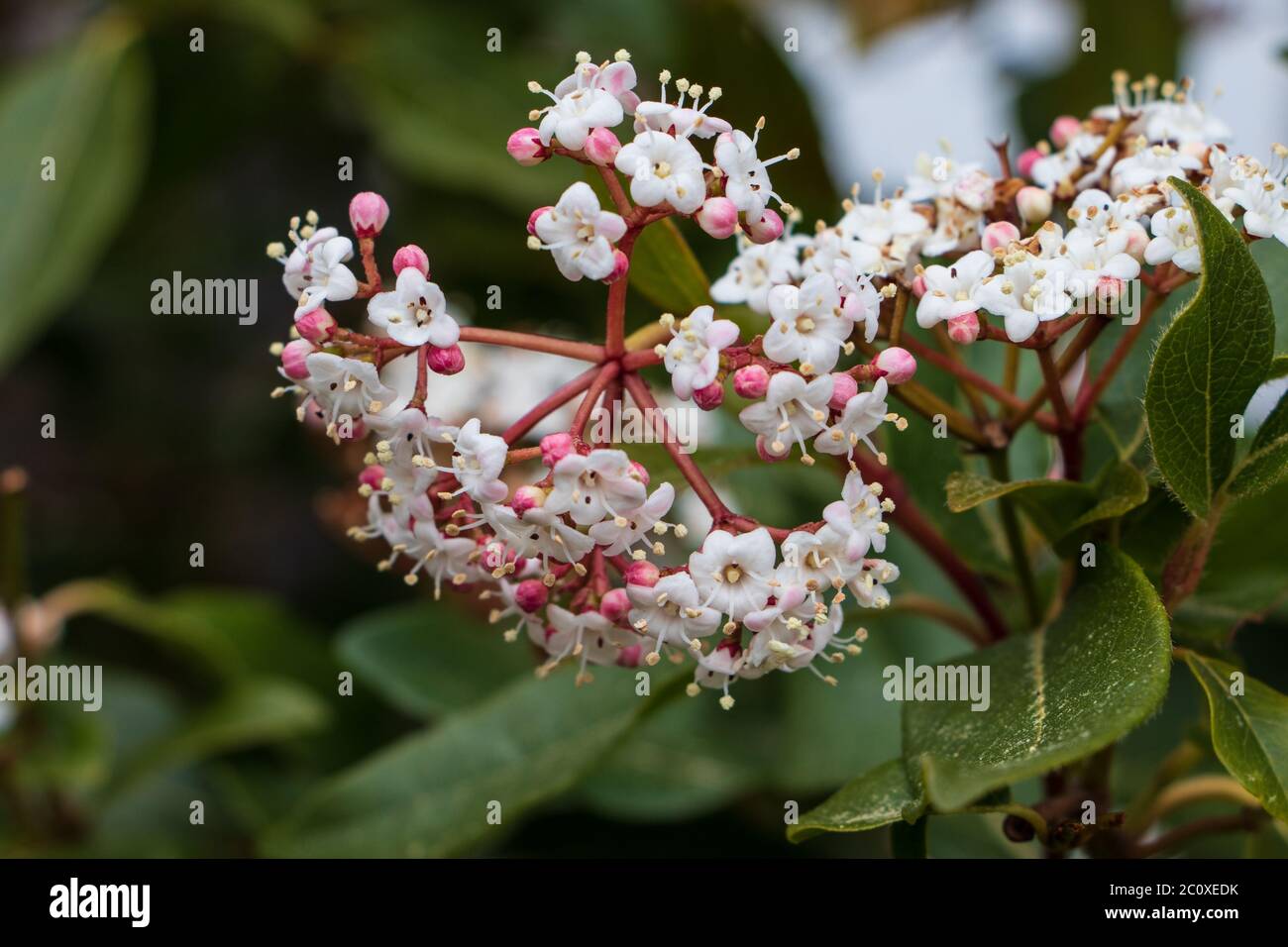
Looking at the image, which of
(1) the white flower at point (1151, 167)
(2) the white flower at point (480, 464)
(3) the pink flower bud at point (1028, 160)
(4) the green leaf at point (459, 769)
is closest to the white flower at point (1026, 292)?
(1) the white flower at point (1151, 167)

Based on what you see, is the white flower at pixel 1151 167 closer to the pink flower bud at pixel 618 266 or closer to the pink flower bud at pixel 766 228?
the pink flower bud at pixel 766 228

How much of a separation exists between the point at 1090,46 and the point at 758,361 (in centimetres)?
171

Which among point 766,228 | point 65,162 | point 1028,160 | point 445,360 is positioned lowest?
point 445,360

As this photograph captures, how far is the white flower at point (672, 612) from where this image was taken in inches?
38.6

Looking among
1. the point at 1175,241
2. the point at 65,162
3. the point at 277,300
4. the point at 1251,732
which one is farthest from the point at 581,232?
the point at 277,300

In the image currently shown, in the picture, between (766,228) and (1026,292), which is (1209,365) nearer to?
(1026,292)

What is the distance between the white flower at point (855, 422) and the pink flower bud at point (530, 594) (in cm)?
26

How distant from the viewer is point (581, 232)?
104 centimetres

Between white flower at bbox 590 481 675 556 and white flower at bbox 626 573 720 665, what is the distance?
39 millimetres

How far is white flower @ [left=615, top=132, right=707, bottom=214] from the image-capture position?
1.01 metres

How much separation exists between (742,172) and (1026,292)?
258 millimetres

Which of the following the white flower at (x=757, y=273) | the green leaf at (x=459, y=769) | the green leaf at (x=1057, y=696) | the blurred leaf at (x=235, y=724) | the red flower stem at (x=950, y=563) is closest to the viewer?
the green leaf at (x=1057, y=696)

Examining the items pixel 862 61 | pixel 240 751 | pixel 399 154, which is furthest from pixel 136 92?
pixel 862 61

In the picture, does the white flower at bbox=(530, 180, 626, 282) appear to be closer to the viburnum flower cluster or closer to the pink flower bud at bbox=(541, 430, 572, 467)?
the viburnum flower cluster
